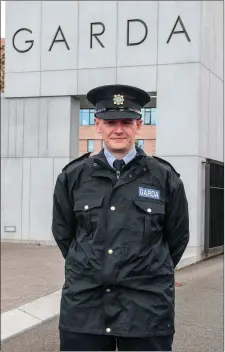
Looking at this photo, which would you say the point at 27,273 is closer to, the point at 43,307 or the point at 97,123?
the point at 43,307

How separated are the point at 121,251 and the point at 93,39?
393 inches

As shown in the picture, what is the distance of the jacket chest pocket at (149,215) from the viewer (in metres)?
2.41

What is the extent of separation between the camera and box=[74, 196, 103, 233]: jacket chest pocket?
2426 millimetres

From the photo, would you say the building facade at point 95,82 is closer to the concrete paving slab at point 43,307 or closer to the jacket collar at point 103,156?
the concrete paving slab at point 43,307

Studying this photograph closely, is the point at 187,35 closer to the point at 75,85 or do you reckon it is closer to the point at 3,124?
the point at 75,85

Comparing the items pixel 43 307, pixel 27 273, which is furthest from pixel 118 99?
pixel 27 273

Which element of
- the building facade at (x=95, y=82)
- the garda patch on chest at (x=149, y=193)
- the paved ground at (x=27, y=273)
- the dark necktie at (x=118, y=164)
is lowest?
the paved ground at (x=27, y=273)

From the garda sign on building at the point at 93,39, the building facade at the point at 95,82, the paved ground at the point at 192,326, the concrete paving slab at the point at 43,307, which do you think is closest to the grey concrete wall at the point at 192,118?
the building facade at the point at 95,82

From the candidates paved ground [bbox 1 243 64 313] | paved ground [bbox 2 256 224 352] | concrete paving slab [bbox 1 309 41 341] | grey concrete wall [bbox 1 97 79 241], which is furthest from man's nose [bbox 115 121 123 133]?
grey concrete wall [bbox 1 97 79 241]

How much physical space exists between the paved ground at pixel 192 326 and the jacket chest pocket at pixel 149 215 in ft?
8.59

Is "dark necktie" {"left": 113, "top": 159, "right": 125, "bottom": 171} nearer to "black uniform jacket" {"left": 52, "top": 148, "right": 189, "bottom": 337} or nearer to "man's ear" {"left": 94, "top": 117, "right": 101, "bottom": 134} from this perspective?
"black uniform jacket" {"left": 52, "top": 148, "right": 189, "bottom": 337}

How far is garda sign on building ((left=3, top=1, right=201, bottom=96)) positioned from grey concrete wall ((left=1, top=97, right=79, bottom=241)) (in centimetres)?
45

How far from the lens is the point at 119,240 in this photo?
2373mm

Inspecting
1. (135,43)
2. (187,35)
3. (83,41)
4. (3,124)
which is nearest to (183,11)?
(187,35)
